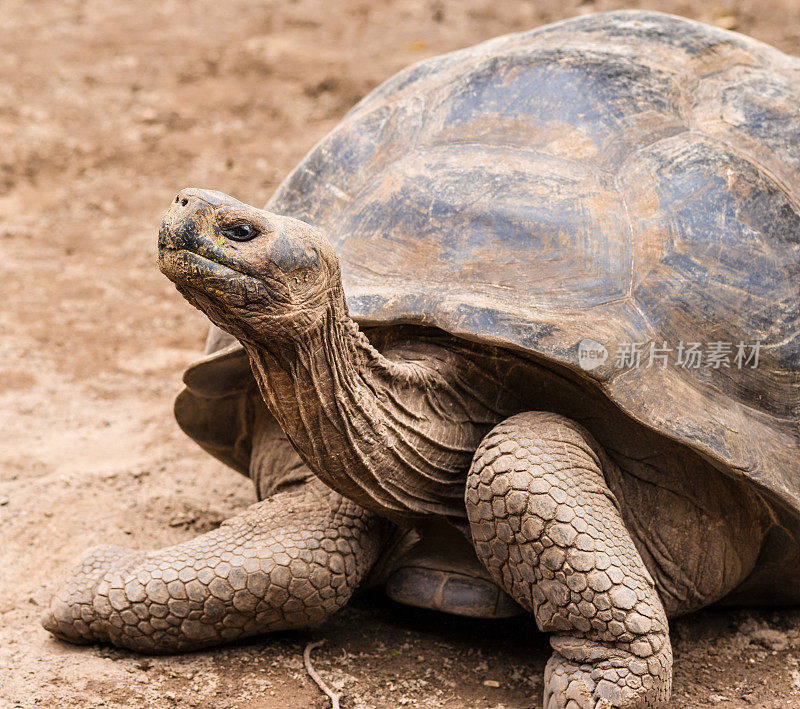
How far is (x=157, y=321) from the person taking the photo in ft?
19.6

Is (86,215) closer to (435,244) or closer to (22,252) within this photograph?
(22,252)

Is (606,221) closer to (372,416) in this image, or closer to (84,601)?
(372,416)

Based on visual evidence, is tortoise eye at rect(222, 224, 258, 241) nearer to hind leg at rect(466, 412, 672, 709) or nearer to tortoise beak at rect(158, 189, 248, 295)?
tortoise beak at rect(158, 189, 248, 295)

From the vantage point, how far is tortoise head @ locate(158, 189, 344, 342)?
225 centimetres

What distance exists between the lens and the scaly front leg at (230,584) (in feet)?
9.68

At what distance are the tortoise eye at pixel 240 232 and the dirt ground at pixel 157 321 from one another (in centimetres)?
132

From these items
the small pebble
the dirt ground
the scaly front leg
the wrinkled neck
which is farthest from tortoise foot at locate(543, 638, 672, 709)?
the small pebble

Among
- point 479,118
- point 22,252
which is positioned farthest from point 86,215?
point 479,118

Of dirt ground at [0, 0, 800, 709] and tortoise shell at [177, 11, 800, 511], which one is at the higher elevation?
tortoise shell at [177, 11, 800, 511]

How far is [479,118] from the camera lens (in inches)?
134

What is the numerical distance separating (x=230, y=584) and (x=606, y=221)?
60.8 inches

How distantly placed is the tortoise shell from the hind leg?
29 centimetres

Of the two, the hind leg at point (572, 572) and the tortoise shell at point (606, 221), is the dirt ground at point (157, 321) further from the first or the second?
the tortoise shell at point (606, 221)

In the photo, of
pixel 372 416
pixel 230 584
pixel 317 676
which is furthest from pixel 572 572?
pixel 230 584
